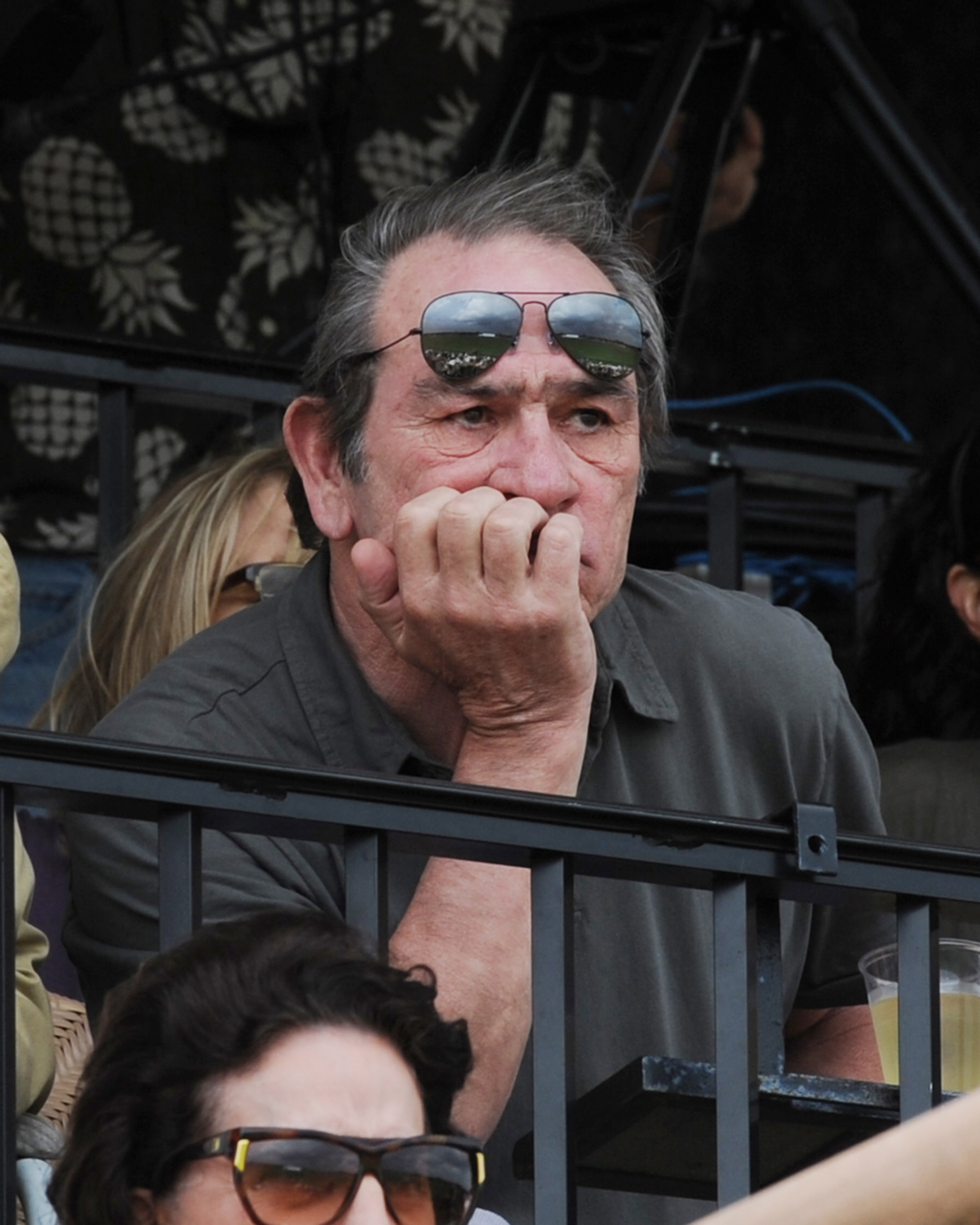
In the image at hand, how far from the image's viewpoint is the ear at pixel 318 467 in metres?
2.82

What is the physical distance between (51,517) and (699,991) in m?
2.42

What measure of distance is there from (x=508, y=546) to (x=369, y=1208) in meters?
0.86

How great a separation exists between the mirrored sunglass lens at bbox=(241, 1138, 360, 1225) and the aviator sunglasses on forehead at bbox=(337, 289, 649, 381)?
1.09 metres

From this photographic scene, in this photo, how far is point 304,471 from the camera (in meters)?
2.89

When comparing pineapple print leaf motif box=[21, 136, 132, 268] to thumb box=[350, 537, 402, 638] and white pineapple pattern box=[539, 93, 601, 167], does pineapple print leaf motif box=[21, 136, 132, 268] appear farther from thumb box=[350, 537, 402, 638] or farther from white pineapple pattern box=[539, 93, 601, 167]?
thumb box=[350, 537, 402, 638]

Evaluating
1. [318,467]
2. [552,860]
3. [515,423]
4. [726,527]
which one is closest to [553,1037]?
[552,860]

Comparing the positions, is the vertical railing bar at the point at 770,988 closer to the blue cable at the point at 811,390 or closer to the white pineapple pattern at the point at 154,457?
the blue cable at the point at 811,390

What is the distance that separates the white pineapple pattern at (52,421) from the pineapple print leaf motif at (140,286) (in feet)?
0.63

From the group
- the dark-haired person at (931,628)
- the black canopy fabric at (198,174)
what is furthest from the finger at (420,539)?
the black canopy fabric at (198,174)

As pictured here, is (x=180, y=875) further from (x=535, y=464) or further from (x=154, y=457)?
(x=154, y=457)

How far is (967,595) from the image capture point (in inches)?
146

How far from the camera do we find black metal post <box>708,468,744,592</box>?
400 centimetres

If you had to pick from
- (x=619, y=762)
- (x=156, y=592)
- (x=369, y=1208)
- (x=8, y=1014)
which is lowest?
(x=369, y=1208)

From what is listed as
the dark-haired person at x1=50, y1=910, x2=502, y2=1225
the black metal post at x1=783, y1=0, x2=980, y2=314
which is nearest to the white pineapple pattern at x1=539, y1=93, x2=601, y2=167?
the black metal post at x1=783, y1=0, x2=980, y2=314
